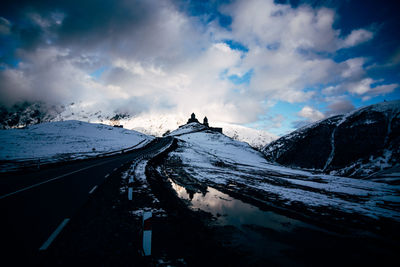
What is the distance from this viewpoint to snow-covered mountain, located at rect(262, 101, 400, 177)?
33875 mm

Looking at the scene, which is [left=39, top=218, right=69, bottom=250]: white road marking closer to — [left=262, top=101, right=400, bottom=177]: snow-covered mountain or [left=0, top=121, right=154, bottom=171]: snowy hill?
[left=0, top=121, right=154, bottom=171]: snowy hill

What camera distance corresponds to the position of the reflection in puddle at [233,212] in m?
5.79

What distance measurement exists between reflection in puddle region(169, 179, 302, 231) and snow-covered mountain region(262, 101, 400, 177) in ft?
119

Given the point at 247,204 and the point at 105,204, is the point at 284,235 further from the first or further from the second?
the point at 105,204

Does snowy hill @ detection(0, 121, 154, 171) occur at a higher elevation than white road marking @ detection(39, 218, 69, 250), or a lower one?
higher

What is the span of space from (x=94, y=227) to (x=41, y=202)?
3.53 m

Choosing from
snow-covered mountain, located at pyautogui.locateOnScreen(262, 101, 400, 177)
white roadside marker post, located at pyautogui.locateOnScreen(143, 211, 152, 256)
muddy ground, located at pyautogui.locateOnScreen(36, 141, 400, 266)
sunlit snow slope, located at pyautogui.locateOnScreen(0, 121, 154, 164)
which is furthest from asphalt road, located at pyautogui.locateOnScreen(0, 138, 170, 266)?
snow-covered mountain, located at pyautogui.locateOnScreen(262, 101, 400, 177)

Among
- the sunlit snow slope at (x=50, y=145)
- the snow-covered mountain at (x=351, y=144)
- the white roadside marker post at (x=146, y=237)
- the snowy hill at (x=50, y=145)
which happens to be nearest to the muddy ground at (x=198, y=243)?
the white roadside marker post at (x=146, y=237)

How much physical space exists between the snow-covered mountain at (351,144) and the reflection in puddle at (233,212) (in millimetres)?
36258

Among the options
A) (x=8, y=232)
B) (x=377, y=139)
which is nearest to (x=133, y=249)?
(x=8, y=232)

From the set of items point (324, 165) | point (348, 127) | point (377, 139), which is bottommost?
point (324, 165)

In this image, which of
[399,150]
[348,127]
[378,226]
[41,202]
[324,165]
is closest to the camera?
[378,226]

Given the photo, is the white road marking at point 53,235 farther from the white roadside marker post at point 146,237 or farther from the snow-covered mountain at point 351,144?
the snow-covered mountain at point 351,144

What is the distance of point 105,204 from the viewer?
6.67m
